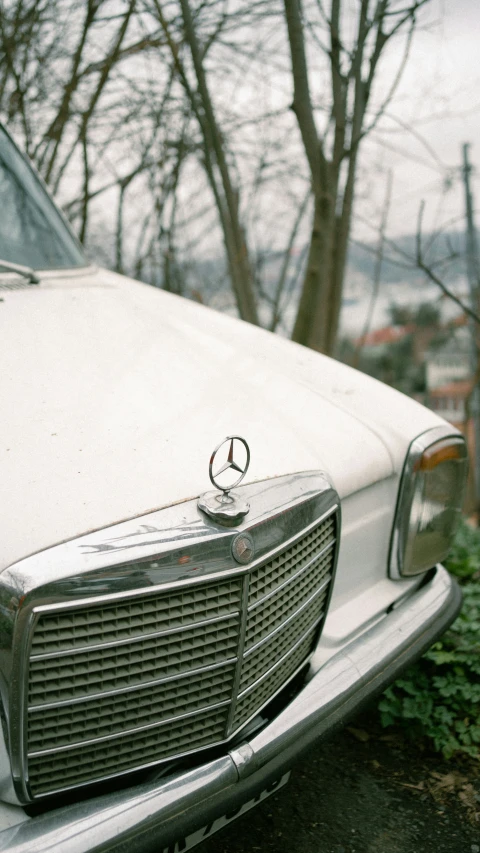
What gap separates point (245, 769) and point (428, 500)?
3.10 feet

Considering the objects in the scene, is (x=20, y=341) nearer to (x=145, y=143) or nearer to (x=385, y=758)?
(x=385, y=758)

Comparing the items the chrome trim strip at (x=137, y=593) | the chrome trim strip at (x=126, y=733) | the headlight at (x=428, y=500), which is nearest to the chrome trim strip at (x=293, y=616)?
the chrome trim strip at (x=126, y=733)

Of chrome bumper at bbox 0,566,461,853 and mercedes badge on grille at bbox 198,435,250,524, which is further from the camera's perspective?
mercedes badge on grille at bbox 198,435,250,524

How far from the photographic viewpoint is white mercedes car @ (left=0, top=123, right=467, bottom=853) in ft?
4.39

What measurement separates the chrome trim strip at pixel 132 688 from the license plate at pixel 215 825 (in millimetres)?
306

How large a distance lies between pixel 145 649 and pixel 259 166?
20.3ft

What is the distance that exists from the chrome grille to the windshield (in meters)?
1.56

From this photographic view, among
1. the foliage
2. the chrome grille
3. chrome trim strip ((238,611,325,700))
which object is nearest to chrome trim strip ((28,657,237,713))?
the chrome grille

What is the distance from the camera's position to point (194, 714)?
1.54 metres

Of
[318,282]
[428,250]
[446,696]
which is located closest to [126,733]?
[446,696]

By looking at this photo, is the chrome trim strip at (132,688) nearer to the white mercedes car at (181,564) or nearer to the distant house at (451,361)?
the white mercedes car at (181,564)

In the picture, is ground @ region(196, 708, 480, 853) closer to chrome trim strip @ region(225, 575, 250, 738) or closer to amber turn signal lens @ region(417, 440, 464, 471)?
chrome trim strip @ region(225, 575, 250, 738)

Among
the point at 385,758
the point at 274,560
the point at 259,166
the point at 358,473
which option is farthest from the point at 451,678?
the point at 259,166

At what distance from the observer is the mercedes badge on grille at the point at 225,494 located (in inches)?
59.3
